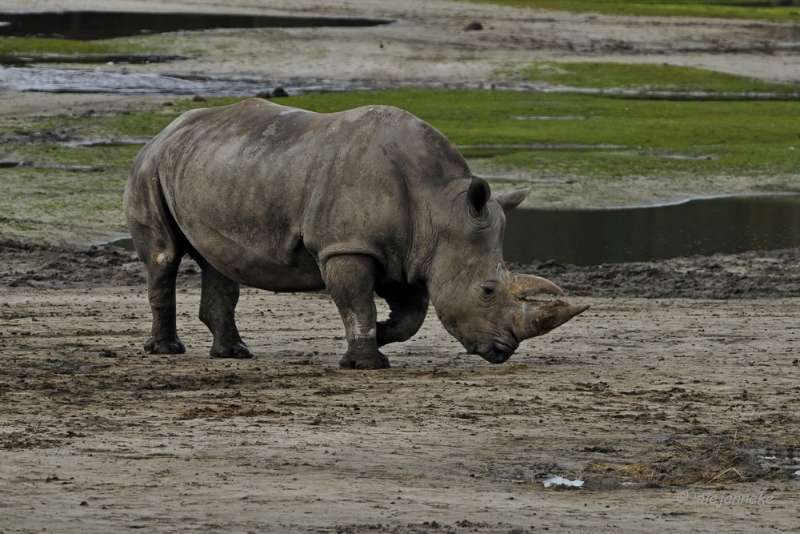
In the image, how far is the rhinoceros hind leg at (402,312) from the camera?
32.9ft

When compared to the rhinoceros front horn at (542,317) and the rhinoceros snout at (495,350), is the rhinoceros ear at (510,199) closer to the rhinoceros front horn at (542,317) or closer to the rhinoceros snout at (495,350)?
the rhinoceros front horn at (542,317)

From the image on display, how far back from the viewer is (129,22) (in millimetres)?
48781

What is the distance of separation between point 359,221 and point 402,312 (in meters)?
0.93

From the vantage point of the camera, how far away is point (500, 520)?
6.09m

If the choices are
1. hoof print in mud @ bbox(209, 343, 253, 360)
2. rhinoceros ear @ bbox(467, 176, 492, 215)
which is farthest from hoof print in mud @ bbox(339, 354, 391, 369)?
rhinoceros ear @ bbox(467, 176, 492, 215)

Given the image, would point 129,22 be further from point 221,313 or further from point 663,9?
point 221,313

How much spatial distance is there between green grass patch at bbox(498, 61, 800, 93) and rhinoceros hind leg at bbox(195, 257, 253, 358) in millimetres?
26983

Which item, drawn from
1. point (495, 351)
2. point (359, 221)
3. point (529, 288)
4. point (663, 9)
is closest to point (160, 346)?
point (359, 221)

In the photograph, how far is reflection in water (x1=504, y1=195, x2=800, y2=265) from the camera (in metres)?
17.1

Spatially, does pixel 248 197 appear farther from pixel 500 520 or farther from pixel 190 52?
pixel 190 52

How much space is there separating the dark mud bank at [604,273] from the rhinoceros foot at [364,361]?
14.5 feet

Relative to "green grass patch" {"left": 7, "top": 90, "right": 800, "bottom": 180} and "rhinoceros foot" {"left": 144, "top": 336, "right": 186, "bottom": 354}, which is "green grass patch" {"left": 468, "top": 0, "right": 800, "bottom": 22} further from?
"rhinoceros foot" {"left": 144, "top": 336, "right": 186, "bottom": 354}

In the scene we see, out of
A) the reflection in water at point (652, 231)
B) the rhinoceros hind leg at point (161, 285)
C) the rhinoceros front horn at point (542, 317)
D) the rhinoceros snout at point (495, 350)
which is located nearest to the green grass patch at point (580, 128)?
the reflection in water at point (652, 231)

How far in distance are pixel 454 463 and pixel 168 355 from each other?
395 centimetres
